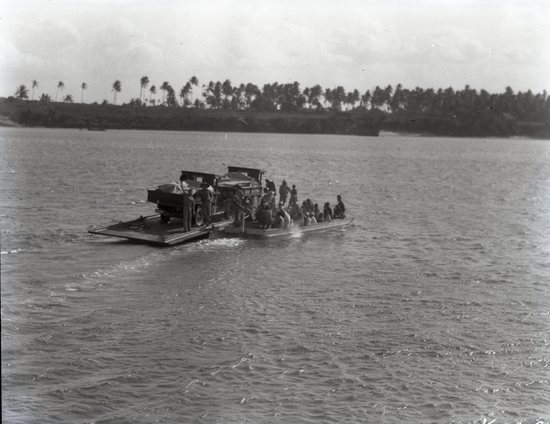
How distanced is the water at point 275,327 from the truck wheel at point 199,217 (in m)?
1.36

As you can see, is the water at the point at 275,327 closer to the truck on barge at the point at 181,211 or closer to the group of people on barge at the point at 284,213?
the truck on barge at the point at 181,211

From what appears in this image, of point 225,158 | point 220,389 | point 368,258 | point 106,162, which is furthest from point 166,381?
point 225,158

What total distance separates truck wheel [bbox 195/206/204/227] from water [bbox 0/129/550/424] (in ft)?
4.45

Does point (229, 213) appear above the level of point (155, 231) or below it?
above

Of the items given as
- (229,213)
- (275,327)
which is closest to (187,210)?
(229,213)

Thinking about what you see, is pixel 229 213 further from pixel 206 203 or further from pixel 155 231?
pixel 155 231

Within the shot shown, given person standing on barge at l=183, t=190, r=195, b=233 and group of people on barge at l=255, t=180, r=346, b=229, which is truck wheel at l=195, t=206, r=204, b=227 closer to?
person standing on barge at l=183, t=190, r=195, b=233

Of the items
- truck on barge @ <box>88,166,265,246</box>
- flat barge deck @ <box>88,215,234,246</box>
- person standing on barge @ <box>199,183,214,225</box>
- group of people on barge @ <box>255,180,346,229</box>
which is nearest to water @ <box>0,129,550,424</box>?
flat barge deck @ <box>88,215,234,246</box>

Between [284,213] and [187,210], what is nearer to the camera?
[187,210]

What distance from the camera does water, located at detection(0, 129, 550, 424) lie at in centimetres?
1484

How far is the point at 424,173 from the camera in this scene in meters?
92.4

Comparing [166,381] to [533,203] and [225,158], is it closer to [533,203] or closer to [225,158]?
[533,203]

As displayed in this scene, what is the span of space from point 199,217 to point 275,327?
12.7 meters

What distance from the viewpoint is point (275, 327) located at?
19.7 metres
